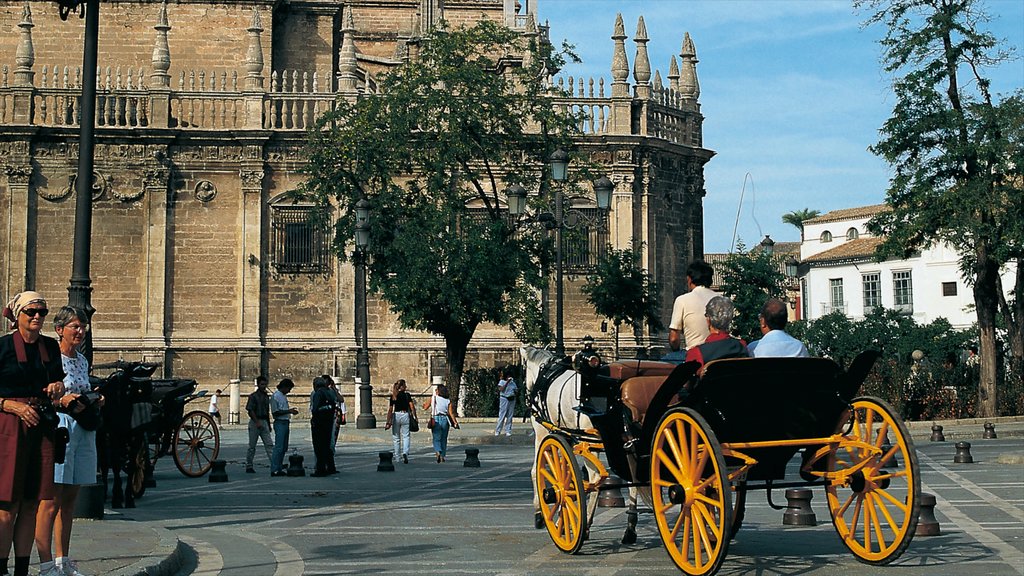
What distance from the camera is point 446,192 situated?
3406 centimetres

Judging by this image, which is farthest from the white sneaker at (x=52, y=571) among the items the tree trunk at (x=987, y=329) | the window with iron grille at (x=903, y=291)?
the window with iron grille at (x=903, y=291)

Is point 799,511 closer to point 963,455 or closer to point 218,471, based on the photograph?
point 963,455

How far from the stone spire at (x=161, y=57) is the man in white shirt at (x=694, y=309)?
29666mm

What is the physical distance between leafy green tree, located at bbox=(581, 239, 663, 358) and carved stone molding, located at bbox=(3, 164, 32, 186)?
15.6m

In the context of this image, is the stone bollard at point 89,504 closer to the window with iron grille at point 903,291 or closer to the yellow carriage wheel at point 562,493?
the yellow carriage wheel at point 562,493

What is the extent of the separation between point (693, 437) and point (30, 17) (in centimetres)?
3440

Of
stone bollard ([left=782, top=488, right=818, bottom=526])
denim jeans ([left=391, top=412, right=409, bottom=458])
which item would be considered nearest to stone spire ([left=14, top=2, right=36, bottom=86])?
denim jeans ([left=391, top=412, right=409, bottom=458])

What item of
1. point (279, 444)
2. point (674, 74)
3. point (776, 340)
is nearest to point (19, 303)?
point (776, 340)

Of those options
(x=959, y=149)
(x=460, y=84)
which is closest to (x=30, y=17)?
(x=460, y=84)

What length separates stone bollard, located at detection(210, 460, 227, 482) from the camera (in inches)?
736

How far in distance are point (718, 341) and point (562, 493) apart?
1.79m

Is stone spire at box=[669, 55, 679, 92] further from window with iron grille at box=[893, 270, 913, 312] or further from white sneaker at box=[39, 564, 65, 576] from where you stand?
white sneaker at box=[39, 564, 65, 576]

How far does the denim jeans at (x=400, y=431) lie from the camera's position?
72.2 ft

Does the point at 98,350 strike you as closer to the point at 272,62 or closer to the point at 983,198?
the point at 272,62
